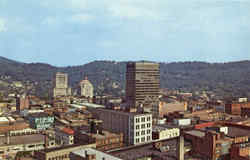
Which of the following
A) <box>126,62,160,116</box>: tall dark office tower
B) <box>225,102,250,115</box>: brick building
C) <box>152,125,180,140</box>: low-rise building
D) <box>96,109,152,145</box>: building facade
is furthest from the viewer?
<box>126,62,160,116</box>: tall dark office tower

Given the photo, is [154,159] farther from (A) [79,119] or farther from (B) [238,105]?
A: (B) [238,105]

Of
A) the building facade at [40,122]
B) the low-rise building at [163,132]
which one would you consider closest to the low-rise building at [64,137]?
the low-rise building at [163,132]

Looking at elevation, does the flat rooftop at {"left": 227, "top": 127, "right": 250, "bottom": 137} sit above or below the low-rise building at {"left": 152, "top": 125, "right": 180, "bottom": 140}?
above

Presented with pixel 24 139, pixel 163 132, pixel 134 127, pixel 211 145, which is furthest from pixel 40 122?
pixel 211 145

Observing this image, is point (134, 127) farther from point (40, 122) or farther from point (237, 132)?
point (40, 122)

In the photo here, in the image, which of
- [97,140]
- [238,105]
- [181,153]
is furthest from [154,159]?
[238,105]

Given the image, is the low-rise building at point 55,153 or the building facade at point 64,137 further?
the building facade at point 64,137

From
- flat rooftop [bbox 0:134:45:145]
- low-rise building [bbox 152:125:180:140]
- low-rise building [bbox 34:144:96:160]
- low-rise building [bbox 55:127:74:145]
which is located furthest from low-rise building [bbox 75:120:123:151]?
low-rise building [bbox 152:125:180:140]

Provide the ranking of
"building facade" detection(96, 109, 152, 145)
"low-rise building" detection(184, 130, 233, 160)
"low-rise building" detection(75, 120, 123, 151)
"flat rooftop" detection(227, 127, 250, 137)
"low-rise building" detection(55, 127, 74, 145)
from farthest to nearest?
1. "building facade" detection(96, 109, 152, 145)
2. "low-rise building" detection(55, 127, 74, 145)
3. "low-rise building" detection(75, 120, 123, 151)
4. "flat rooftop" detection(227, 127, 250, 137)
5. "low-rise building" detection(184, 130, 233, 160)

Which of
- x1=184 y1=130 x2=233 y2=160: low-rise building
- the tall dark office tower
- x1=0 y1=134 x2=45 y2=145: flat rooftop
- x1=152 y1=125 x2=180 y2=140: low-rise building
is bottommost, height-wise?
x1=0 y1=134 x2=45 y2=145: flat rooftop

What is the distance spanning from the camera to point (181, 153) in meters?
61.9

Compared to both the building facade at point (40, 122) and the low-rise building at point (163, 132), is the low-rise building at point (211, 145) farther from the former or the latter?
the building facade at point (40, 122)

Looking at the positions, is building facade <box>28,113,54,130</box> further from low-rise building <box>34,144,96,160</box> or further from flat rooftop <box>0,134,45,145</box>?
low-rise building <box>34,144,96,160</box>

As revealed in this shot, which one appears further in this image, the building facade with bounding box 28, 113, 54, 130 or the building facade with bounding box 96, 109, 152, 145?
the building facade with bounding box 28, 113, 54, 130
